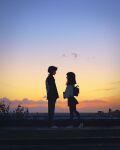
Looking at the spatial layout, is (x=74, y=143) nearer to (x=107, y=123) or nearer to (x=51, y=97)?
(x=51, y=97)

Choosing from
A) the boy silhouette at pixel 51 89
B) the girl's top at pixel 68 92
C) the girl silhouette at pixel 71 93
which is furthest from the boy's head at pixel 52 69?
the girl's top at pixel 68 92

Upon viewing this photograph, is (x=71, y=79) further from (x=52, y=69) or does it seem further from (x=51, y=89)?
(x=51, y=89)

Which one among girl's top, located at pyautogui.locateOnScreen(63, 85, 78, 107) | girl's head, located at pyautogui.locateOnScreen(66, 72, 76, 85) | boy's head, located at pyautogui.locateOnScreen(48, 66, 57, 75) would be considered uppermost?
boy's head, located at pyautogui.locateOnScreen(48, 66, 57, 75)

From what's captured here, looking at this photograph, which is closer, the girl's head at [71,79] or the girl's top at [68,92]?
the girl's top at [68,92]

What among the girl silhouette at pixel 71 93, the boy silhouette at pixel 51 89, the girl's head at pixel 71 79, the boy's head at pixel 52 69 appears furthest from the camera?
the girl's head at pixel 71 79

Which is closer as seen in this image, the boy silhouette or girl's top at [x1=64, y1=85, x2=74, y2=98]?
the boy silhouette

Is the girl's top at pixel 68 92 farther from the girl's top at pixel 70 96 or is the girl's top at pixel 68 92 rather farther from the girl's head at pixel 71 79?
the girl's head at pixel 71 79

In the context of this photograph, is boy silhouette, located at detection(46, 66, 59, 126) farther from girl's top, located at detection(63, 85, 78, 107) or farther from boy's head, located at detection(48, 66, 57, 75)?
girl's top, located at detection(63, 85, 78, 107)

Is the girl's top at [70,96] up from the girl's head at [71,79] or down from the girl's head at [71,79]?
down

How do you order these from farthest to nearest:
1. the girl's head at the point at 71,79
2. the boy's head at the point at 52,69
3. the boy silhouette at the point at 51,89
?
the girl's head at the point at 71,79 < the boy's head at the point at 52,69 < the boy silhouette at the point at 51,89

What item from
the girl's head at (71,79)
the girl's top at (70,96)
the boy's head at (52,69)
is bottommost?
the girl's top at (70,96)

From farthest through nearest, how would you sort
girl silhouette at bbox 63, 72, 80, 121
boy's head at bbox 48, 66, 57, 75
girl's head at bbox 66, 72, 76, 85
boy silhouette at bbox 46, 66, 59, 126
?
1. girl's head at bbox 66, 72, 76, 85
2. girl silhouette at bbox 63, 72, 80, 121
3. boy's head at bbox 48, 66, 57, 75
4. boy silhouette at bbox 46, 66, 59, 126

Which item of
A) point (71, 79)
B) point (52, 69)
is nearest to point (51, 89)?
point (52, 69)

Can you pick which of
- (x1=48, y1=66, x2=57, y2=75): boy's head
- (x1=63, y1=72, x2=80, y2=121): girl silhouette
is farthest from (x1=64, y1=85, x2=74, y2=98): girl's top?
(x1=48, y1=66, x2=57, y2=75): boy's head
